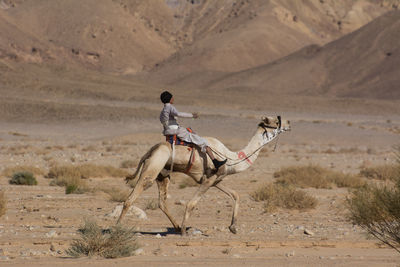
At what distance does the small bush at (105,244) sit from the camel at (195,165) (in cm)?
99

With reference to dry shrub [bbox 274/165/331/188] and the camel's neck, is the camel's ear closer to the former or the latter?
the camel's neck

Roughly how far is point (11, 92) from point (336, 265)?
240 feet

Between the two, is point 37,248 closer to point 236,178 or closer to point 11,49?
point 236,178

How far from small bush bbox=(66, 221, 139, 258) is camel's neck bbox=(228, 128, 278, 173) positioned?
227cm

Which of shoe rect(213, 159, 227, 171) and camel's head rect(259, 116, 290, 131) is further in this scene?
camel's head rect(259, 116, 290, 131)

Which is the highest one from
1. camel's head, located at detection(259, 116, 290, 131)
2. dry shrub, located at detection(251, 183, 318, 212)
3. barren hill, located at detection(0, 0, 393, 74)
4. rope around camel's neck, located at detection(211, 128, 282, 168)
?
barren hill, located at detection(0, 0, 393, 74)

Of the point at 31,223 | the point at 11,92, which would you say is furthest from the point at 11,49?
the point at 31,223

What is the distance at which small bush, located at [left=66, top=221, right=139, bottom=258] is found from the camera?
28.6ft

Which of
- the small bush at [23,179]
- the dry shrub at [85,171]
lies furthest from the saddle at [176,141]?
the dry shrub at [85,171]

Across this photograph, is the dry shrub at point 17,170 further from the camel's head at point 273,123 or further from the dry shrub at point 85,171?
the camel's head at point 273,123

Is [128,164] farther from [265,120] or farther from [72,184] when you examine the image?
[265,120]

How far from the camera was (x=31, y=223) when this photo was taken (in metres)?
11.9

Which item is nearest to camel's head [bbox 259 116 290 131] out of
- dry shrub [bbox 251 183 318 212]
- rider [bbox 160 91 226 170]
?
rider [bbox 160 91 226 170]

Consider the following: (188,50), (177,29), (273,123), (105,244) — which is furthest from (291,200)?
(177,29)
